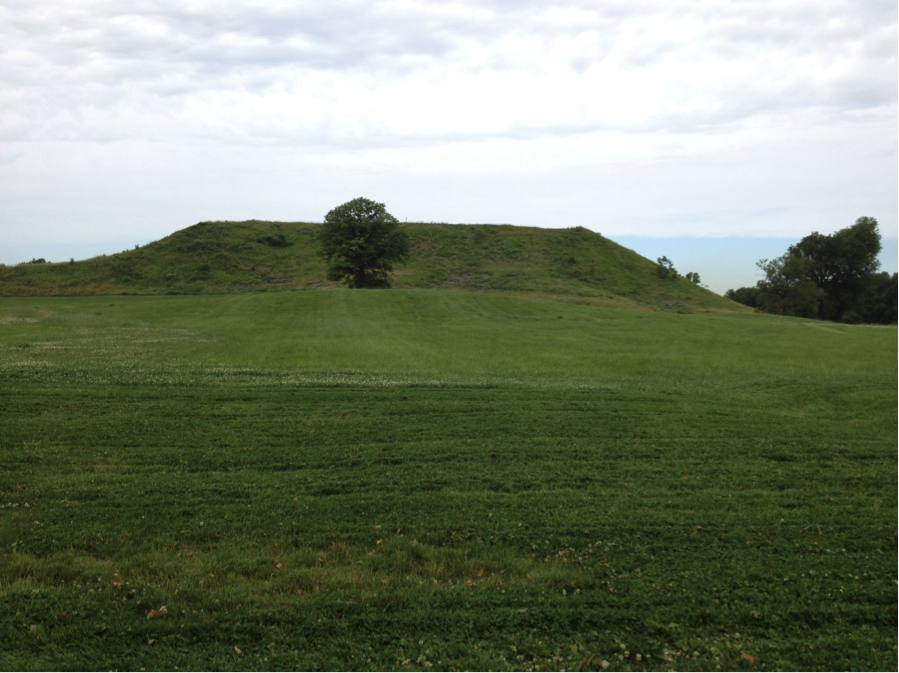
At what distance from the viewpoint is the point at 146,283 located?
6038cm

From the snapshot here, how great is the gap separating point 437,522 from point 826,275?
301 ft

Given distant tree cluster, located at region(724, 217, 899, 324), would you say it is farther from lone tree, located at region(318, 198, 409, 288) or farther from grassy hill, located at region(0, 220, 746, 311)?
lone tree, located at region(318, 198, 409, 288)

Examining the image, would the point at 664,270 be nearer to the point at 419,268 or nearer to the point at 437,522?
the point at 419,268

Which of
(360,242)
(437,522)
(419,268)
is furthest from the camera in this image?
(419,268)

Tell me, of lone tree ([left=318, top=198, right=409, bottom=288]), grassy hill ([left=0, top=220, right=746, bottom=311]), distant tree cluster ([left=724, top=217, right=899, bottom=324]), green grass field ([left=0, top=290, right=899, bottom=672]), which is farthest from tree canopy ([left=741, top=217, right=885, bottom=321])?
green grass field ([left=0, top=290, right=899, bottom=672])

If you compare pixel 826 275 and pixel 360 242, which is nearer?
pixel 360 242

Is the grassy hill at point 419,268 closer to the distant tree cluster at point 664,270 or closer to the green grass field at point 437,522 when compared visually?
the distant tree cluster at point 664,270

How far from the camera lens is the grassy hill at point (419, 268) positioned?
59.3m

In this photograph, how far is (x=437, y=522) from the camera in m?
7.64

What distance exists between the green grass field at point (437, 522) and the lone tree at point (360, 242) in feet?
143

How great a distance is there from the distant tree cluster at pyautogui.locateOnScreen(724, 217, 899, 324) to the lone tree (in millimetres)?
51906

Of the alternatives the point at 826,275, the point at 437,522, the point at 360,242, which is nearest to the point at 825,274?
the point at 826,275

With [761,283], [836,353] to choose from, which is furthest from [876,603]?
[761,283]

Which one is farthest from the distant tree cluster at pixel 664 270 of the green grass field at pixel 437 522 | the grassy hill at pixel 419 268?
the green grass field at pixel 437 522
